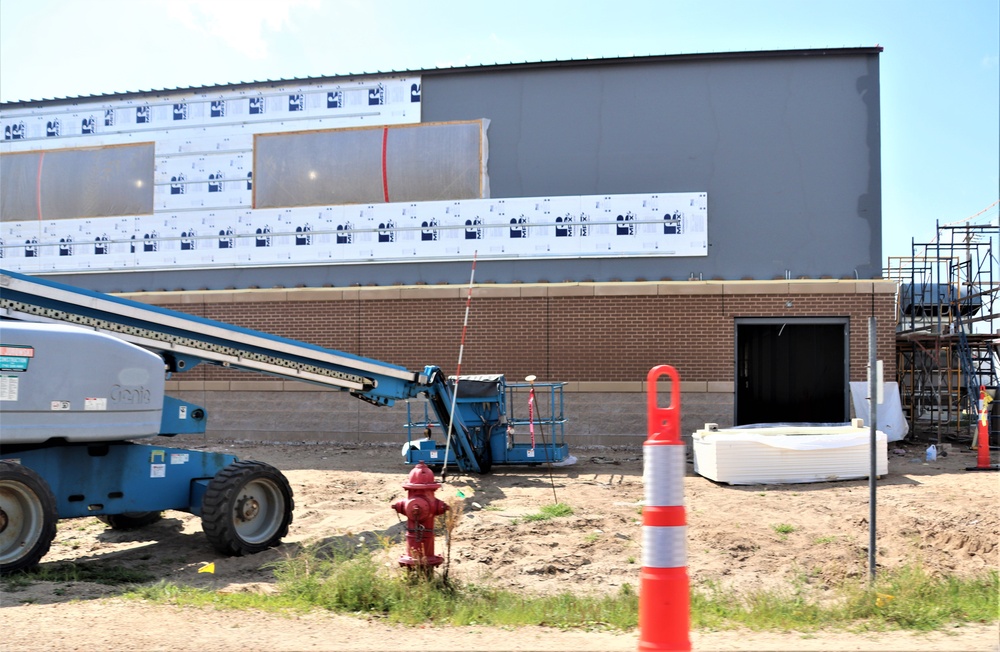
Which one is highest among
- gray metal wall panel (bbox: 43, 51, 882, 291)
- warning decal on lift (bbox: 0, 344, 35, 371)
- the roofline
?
the roofline

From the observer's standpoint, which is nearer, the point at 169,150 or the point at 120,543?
the point at 120,543

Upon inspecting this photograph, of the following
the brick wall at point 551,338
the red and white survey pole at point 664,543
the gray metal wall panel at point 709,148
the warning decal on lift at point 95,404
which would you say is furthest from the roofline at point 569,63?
the red and white survey pole at point 664,543

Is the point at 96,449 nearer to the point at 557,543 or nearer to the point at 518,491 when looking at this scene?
the point at 557,543

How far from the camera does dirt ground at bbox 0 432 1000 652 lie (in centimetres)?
608

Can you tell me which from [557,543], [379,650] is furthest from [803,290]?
[379,650]

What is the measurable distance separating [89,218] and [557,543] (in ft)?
59.8

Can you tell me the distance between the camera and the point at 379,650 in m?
5.82

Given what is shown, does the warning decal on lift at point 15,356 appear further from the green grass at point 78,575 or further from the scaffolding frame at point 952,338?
the scaffolding frame at point 952,338

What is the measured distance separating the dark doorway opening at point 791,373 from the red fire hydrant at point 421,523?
1813 centimetres

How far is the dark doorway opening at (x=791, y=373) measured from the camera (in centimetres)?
2466

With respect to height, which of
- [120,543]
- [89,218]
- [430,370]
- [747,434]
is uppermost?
[89,218]

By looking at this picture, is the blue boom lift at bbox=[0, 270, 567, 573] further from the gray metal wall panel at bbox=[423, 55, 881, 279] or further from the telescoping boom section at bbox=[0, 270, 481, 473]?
the gray metal wall panel at bbox=[423, 55, 881, 279]

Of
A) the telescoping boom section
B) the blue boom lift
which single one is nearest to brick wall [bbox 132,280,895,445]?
the telescoping boom section

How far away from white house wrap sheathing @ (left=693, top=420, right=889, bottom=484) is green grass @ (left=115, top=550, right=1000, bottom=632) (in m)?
6.08
